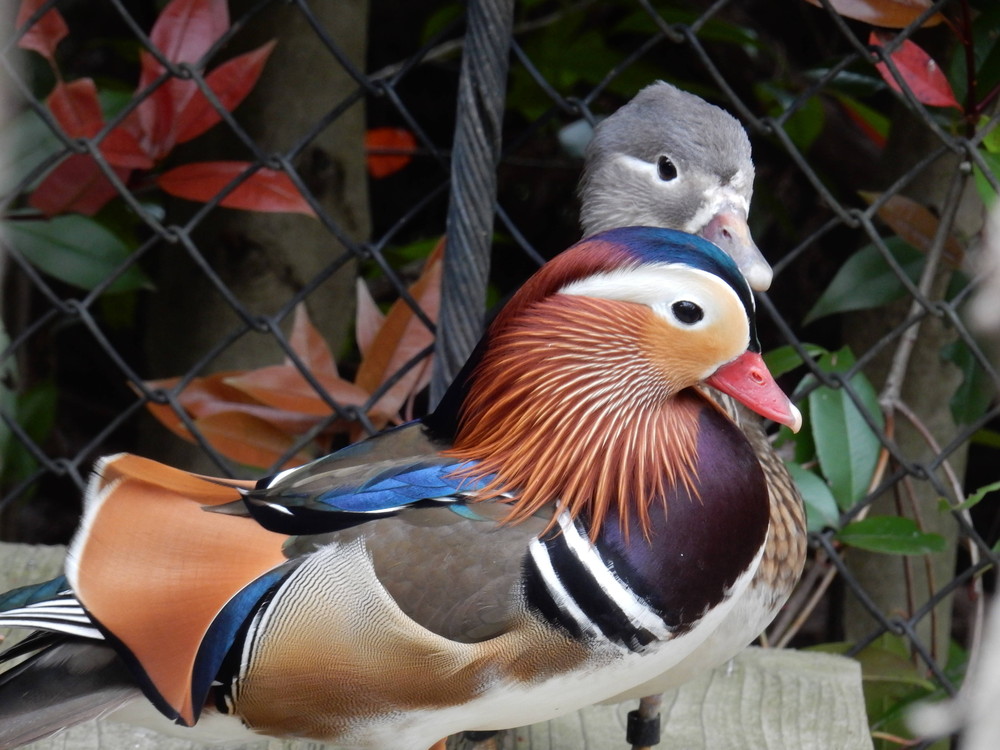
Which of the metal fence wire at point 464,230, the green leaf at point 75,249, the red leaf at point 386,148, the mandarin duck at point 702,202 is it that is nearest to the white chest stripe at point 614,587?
the mandarin duck at point 702,202

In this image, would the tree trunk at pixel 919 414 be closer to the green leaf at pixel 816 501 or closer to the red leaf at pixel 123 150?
the green leaf at pixel 816 501

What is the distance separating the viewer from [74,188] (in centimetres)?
154

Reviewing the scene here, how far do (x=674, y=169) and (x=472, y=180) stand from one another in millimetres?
203

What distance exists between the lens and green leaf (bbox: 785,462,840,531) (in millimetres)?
1399

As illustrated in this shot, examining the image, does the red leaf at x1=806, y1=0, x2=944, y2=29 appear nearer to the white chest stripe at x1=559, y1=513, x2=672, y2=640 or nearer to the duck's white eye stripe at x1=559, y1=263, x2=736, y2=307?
the duck's white eye stripe at x1=559, y1=263, x2=736, y2=307

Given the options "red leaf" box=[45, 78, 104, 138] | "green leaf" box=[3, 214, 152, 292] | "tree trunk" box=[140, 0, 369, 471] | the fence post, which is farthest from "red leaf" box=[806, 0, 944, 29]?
"green leaf" box=[3, 214, 152, 292]

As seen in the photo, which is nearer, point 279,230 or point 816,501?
point 816,501

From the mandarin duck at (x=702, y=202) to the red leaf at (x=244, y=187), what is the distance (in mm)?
356

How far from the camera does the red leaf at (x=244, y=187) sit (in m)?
1.41

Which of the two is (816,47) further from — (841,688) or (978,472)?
(841,688)

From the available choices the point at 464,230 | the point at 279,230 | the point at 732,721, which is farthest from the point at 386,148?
the point at 732,721

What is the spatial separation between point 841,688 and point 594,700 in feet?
1.50

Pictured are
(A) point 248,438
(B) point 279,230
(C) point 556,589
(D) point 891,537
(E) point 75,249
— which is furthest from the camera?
(B) point 279,230

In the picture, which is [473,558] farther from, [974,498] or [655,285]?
[974,498]
